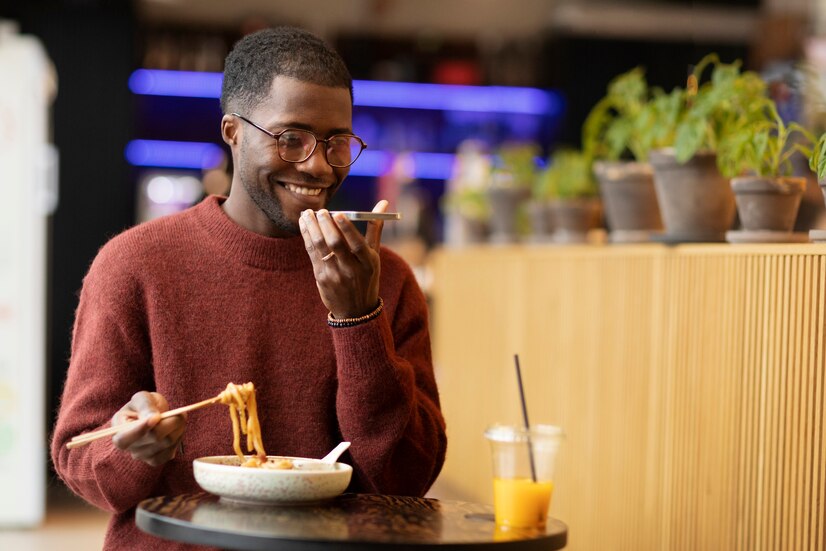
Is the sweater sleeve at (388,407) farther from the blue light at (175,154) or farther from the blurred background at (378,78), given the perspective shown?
the blue light at (175,154)

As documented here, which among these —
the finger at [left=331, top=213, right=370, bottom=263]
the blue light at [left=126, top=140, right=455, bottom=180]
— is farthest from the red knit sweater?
the blue light at [left=126, top=140, right=455, bottom=180]

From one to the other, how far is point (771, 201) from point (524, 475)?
1.14 m

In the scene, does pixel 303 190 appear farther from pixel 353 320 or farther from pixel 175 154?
pixel 175 154

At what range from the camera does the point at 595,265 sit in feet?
10.7

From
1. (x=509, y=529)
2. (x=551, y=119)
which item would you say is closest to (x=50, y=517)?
(x=509, y=529)

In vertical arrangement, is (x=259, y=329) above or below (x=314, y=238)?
below

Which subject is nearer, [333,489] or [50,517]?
[333,489]

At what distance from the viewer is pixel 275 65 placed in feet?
5.87

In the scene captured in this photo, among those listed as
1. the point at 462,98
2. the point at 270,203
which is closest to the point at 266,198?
the point at 270,203

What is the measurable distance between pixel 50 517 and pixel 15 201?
137 centimetres

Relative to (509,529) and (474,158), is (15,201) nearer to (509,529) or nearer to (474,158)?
(474,158)

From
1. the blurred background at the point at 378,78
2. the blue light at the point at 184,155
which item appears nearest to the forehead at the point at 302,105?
the blurred background at the point at 378,78

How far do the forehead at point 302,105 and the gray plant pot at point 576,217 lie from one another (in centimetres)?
208

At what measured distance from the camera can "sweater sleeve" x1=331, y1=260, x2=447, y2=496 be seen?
1.65 metres
